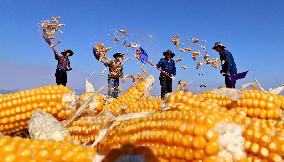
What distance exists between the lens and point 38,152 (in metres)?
2.17

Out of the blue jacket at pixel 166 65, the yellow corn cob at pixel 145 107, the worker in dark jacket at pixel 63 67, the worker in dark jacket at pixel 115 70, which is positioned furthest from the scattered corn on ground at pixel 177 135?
the worker in dark jacket at pixel 115 70

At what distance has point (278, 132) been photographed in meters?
2.38

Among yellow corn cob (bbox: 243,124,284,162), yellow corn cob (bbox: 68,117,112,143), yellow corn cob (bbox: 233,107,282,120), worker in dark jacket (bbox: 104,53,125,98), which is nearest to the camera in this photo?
yellow corn cob (bbox: 243,124,284,162)

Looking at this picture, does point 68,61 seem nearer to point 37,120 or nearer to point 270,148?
point 37,120

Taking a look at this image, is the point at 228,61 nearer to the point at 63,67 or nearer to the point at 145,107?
the point at 63,67

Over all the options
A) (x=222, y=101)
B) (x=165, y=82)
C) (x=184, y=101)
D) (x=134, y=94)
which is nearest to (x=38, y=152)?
(x=184, y=101)

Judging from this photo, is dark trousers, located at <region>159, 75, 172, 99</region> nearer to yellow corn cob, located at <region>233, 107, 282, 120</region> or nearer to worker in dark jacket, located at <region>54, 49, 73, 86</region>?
worker in dark jacket, located at <region>54, 49, 73, 86</region>

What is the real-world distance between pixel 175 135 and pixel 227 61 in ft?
42.8

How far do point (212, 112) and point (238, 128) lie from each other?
239 millimetres

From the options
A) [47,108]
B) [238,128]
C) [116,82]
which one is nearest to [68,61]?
[116,82]

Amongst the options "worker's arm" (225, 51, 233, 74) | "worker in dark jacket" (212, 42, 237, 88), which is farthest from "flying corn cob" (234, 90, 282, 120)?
"worker's arm" (225, 51, 233, 74)

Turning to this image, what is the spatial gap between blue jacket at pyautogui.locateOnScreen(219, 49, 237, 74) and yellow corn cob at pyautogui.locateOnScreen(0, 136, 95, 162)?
1335 cm

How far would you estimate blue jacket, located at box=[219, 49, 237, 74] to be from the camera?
15172 millimetres

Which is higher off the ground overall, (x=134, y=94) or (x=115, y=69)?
(x=115, y=69)
